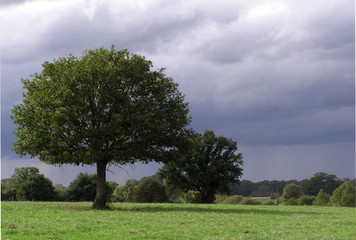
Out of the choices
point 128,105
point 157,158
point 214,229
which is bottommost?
point 214,229

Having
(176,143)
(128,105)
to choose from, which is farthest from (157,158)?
(128,105)

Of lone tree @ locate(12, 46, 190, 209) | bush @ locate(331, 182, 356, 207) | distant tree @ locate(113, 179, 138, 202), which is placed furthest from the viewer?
distant tree @ locate(113, 179, 138, 202)

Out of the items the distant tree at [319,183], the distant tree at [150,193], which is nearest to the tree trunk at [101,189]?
the distant tree at [150,193]

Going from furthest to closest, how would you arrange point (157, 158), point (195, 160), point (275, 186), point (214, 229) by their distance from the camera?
point (275, 186) → point (195, 160) → point (157, 158) → point (214, 229)

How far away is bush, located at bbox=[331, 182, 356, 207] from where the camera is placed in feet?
233

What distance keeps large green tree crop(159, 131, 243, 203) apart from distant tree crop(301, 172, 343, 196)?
68.1 m

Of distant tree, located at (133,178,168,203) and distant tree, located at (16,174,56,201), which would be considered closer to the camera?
distant tree, located at (16,174,56,201)

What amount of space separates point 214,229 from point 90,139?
17.7 metres

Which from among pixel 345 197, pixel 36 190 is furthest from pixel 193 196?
pixel 36 190

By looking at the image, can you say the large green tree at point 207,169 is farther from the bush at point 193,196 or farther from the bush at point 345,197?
the bush at point 345,197

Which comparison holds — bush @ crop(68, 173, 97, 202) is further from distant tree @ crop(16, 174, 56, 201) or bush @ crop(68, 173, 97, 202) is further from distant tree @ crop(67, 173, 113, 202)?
distant tree @ crop(16, 174, 56, 201)

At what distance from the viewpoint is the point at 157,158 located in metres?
41.3

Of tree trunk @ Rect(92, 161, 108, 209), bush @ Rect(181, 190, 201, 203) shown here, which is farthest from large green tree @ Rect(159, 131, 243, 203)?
tree trunk @ Rect(92, 161, 108, 209)

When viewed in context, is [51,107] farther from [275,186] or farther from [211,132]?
[275,186]
